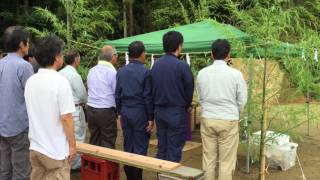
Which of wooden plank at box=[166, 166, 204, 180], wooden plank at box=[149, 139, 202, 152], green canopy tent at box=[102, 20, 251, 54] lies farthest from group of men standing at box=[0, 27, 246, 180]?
wooden plank at box=[149, 139, 202, 152]

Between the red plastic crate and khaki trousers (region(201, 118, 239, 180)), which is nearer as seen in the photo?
khaki trousers (region(201, 118, 239, 180))

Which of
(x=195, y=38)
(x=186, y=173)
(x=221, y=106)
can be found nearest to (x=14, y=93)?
(x=186, y=173)

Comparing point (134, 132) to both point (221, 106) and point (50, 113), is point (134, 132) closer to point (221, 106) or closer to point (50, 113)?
point (221, 106)

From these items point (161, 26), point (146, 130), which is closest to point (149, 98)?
point (146, 130)

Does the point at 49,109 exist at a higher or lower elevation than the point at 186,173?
higher

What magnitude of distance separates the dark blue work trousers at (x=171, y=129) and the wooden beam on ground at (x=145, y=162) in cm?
28

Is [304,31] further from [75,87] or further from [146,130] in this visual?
[75,87]

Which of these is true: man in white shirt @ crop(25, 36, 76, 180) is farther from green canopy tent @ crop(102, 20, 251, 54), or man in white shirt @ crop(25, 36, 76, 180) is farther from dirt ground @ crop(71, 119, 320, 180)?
green canopy tent @ crop(102, 20, 251, 54)

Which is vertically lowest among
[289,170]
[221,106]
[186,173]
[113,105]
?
[289,170]

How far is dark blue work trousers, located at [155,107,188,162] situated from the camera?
466 cm

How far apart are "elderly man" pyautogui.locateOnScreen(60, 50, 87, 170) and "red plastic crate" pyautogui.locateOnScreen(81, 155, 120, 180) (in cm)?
64

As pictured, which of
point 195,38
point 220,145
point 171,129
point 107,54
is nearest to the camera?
point 220,145

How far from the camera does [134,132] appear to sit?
16.4 ft

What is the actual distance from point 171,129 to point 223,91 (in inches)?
27.5
